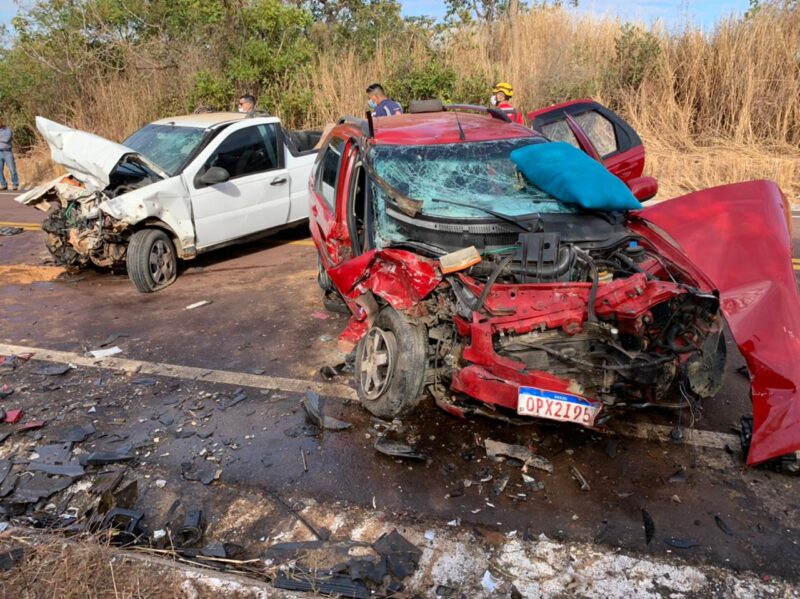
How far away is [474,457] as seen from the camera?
3797 millimetres

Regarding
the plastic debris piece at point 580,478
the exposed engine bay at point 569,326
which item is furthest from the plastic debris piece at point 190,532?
the plastic debris piece at point 580,478

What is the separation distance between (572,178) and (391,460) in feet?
7.29

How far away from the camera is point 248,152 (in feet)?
26.0

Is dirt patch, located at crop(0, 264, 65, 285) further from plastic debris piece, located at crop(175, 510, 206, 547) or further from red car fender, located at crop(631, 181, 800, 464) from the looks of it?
red car fender, located at crop(631, 181, 800, 464)

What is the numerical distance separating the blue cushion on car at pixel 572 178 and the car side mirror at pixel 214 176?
379cm

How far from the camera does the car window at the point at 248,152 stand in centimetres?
770

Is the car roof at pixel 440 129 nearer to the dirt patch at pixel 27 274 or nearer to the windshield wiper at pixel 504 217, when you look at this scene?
the windshield wiper at pixel 504 217

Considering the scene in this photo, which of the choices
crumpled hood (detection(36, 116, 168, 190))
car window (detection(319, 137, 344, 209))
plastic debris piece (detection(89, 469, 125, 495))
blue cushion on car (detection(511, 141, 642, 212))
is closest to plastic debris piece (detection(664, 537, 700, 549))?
blue cushion on car (detection(511, 141, 642, 212))

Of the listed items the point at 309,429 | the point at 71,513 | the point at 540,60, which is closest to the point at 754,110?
the point at 540,60

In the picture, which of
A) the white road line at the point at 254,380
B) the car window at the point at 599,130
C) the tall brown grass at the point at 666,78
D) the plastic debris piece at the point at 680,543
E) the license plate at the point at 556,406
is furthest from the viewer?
the tall brown grass at the point at 666,78

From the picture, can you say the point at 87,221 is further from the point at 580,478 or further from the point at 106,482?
the point at 580,478

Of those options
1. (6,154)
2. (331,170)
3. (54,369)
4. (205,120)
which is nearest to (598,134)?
(331,170)

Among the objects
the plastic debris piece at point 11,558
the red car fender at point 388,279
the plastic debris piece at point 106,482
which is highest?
the red car fender at point 388,279

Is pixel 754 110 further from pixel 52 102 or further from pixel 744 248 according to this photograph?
pixel 52 102
